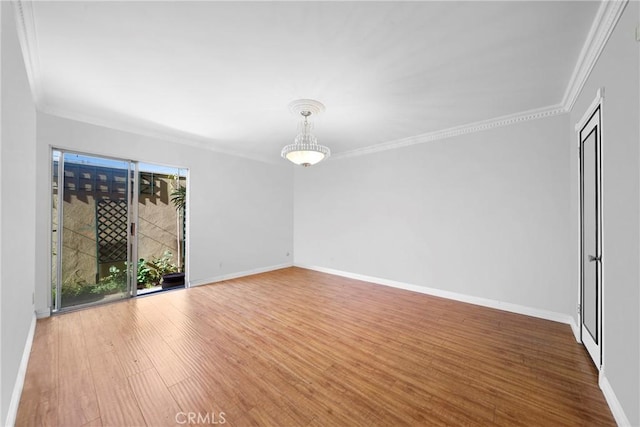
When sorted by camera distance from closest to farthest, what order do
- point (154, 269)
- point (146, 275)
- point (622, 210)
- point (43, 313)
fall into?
point (622, 210) → point (43, 313) → point (146, 275) → point (154, 269)

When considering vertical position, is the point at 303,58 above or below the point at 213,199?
above

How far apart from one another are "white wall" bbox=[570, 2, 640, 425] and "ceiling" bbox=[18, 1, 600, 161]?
0.44 metres

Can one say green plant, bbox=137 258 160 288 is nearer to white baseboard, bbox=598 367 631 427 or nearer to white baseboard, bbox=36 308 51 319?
white baseboard, bbox=36 308 51 319

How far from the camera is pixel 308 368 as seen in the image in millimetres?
2178

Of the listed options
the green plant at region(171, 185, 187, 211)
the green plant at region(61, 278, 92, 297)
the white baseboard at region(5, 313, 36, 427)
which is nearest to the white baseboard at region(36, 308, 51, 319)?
the green plant at region(61, 278, 92, 297)

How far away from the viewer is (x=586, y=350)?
247 centimetres

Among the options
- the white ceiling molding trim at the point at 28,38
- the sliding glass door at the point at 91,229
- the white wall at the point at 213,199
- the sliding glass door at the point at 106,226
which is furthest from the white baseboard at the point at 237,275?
the white ceiling molding trim at the point at 28,38

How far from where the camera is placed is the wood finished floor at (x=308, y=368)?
66.4 inches

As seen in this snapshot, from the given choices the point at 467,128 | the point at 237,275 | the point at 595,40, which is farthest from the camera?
the point at 237,275

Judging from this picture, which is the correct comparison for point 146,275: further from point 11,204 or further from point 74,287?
point 11,204

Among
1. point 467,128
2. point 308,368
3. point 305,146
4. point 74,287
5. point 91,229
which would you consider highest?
point 467,128

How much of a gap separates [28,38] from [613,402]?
5.24m

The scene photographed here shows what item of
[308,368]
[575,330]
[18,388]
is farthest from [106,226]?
[575,330]

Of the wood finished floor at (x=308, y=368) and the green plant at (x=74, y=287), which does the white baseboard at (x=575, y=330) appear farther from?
the green plant at (x=74, y=287)
